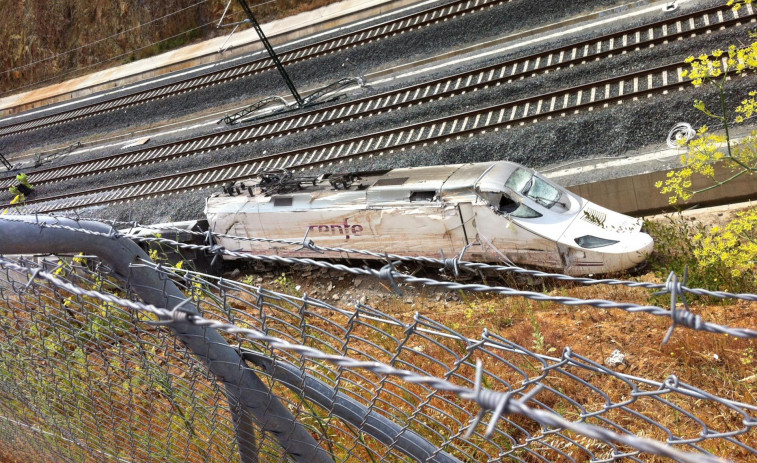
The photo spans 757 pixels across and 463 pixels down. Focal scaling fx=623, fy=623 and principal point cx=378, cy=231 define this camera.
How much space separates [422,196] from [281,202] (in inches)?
115

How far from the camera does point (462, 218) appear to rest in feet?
34.3

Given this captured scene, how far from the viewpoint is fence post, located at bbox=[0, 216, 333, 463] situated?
3.20 m

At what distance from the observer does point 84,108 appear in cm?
2589

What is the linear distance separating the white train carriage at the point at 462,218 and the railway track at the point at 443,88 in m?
5.14

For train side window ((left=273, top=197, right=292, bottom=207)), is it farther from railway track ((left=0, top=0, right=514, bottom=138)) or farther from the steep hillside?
the steep hillside

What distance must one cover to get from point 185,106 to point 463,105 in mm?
11175

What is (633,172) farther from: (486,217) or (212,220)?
(212,220)

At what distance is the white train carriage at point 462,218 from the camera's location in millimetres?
10047

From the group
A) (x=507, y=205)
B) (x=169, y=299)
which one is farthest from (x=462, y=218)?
(x=169, y=299)

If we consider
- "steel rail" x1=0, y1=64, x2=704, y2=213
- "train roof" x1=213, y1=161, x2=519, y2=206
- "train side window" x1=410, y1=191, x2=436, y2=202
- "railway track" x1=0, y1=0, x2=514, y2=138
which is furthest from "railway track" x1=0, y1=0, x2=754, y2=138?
"train side window" x1=410, y1=191, x2=436, y2=202

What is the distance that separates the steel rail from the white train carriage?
3537 mm

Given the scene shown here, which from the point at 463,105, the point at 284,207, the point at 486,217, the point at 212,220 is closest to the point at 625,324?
the point at 486,217

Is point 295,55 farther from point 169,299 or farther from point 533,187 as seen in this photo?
point 169,299

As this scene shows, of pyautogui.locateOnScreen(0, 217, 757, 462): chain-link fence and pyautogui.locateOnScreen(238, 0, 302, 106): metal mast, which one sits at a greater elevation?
pyautogui.locateOnScreen(238, 0, 302, 106): metal mast
